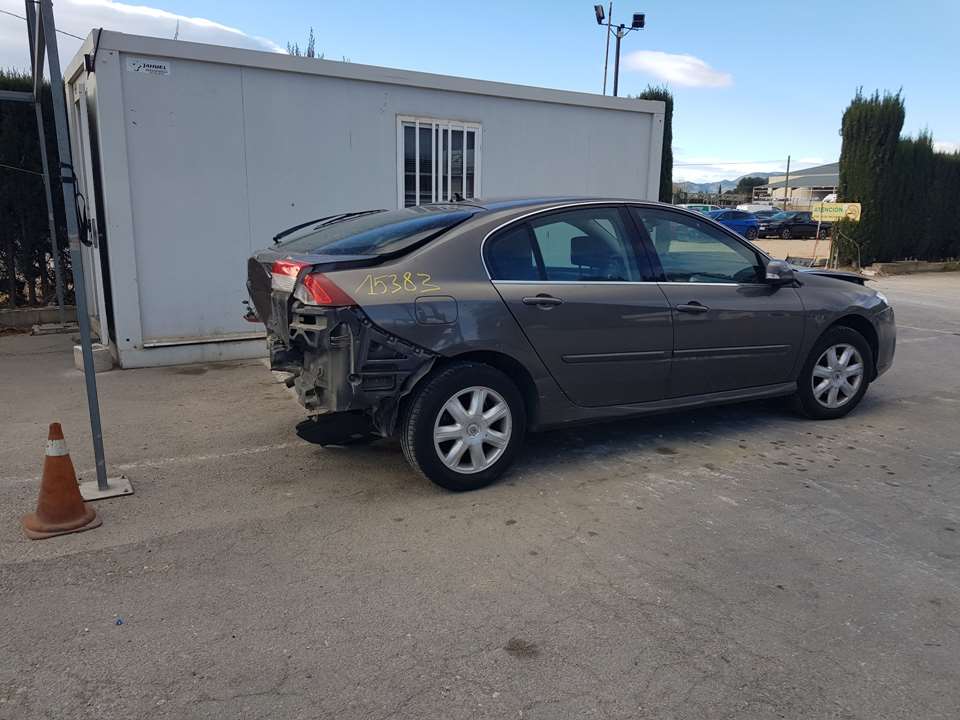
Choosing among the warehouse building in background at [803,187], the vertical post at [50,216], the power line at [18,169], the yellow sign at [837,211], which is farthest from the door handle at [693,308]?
the warehouse building in background at [803,187]

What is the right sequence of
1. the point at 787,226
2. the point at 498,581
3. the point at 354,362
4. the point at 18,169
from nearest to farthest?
the point at 498,581, the point at 354,362, the point at 18,169, the point at 787,226

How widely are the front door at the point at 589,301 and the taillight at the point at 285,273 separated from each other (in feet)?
3.54

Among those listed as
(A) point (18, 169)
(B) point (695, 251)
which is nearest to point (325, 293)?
(B) point (695, 251)

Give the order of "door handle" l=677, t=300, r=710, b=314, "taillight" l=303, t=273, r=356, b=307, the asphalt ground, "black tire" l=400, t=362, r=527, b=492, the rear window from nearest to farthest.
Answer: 1. the asphalt ground
2. "taillight" l=303, t=273, r=356, b=307
3. "black tire" l=400, t=362, r=527, b=492
4. the rear window
5. "door handle" l=677, t=300, r=710, b=314

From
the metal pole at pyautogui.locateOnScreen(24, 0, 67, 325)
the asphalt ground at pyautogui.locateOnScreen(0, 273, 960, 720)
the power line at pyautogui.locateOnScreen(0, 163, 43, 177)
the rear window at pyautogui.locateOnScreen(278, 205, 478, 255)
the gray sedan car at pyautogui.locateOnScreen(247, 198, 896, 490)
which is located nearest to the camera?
the asphalt ground at pyautogui.locateOnScreen(0, 273, 960, 720)

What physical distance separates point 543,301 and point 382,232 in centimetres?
105

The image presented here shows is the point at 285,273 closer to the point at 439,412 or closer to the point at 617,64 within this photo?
the point at 439,412

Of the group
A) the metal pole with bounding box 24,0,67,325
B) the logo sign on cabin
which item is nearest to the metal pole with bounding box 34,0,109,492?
the logo sign on cabin

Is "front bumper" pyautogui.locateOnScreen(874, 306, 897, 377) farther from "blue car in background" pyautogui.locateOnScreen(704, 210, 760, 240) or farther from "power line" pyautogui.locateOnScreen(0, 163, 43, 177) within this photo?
"blue car in background" pyautogui.locateOnScreen(704, 210, 760, 240)

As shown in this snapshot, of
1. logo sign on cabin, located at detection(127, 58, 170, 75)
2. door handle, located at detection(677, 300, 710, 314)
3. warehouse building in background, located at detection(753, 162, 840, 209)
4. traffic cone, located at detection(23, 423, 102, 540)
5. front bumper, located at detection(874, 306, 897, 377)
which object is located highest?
warehouse building in background, located at detection(753, 162, 840, 209)

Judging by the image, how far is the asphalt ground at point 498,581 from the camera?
2553 millimetres

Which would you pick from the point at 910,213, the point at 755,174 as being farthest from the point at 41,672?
the point at 755,174

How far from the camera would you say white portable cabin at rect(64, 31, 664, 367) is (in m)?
6.80

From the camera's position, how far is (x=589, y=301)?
14.5 feet
